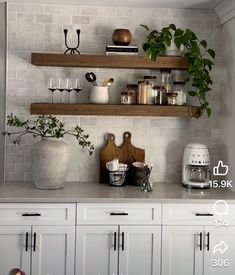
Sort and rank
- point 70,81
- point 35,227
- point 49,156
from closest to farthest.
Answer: point 35,227 < point 49,156 < point 70,81

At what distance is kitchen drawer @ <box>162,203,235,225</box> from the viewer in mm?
2885

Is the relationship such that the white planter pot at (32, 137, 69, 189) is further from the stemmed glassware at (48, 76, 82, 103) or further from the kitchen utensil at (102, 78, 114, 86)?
the kitchen utensil at (102, 78, 114, 86)

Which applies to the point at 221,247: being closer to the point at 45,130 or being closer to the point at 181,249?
the point at 181,249

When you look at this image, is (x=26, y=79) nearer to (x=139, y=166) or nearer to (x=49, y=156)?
(x=49, y=156)

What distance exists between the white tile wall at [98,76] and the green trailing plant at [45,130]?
0.06 meters

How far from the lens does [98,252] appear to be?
9.37ft

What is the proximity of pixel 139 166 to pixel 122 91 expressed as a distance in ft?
2.07

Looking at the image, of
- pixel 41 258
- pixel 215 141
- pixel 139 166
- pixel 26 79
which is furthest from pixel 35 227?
pixel 215 141

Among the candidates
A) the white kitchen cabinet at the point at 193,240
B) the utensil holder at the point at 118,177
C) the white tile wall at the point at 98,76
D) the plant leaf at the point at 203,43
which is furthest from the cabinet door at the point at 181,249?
the plant leaf at the point at 203,43

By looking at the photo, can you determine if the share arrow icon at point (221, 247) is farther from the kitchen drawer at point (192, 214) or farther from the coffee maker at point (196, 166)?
the coffee maker at point (196, 166)

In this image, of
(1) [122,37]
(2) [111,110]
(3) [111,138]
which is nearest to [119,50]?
(1) [122,37]

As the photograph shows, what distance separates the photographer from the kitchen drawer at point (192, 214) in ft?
9.46

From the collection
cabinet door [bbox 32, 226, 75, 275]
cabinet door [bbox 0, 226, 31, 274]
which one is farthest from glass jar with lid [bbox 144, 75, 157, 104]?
cabinet door [bbox 0, 226, 31, 274]

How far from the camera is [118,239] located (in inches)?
112
